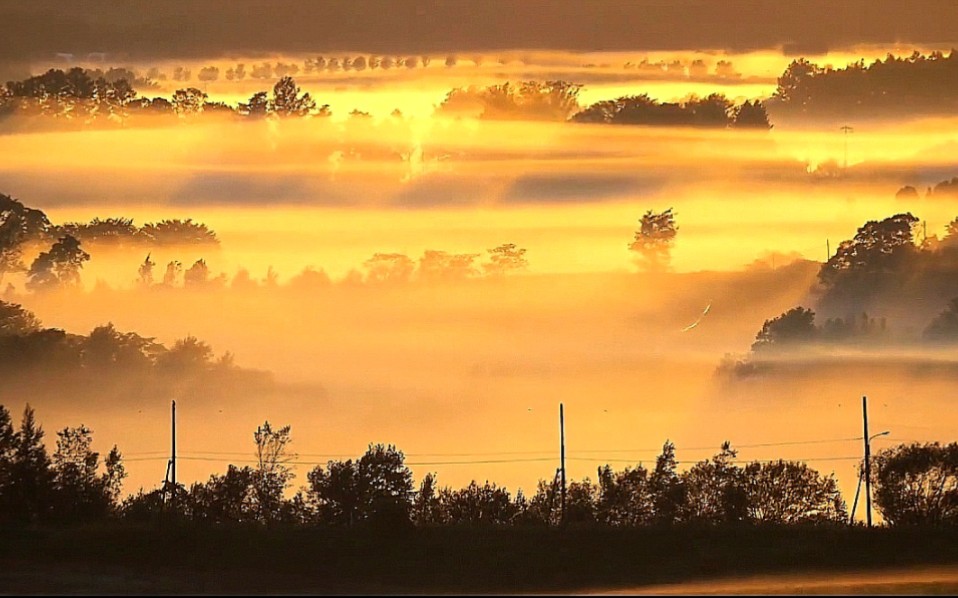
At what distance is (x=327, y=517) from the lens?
149m

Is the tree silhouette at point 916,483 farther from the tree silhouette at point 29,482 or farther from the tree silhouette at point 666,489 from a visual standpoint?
the tree silhouette at point 29,482

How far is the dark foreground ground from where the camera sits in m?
84.4

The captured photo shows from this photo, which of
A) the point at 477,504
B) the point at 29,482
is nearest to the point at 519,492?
the point at 477,504

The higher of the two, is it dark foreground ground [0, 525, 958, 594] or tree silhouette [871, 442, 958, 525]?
tree silhouette [871, 442, 958, 525]

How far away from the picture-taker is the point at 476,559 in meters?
94.1

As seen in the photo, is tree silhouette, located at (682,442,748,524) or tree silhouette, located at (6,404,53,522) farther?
tree silhouette, located at (682,442,748,524)

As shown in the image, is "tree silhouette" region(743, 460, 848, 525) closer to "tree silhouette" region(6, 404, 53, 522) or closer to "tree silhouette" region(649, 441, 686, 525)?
"tree silhouette" region(649, 441, 686, 525)

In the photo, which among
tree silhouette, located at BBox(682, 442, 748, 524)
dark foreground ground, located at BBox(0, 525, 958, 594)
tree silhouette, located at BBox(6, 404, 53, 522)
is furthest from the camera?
tree silhouette, located at BBox(682, 442, 748, 524)

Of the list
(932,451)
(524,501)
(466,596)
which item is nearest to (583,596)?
(466,596)

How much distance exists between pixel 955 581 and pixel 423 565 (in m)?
27.3

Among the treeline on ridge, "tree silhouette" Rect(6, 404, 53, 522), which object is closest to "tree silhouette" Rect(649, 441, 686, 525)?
the treeline on ridge

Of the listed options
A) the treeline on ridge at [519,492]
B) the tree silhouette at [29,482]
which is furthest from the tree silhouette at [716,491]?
the tree silhouette at [29,482]

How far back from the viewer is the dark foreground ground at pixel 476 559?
84.4 metres

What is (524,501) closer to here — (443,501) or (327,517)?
(443,501)
